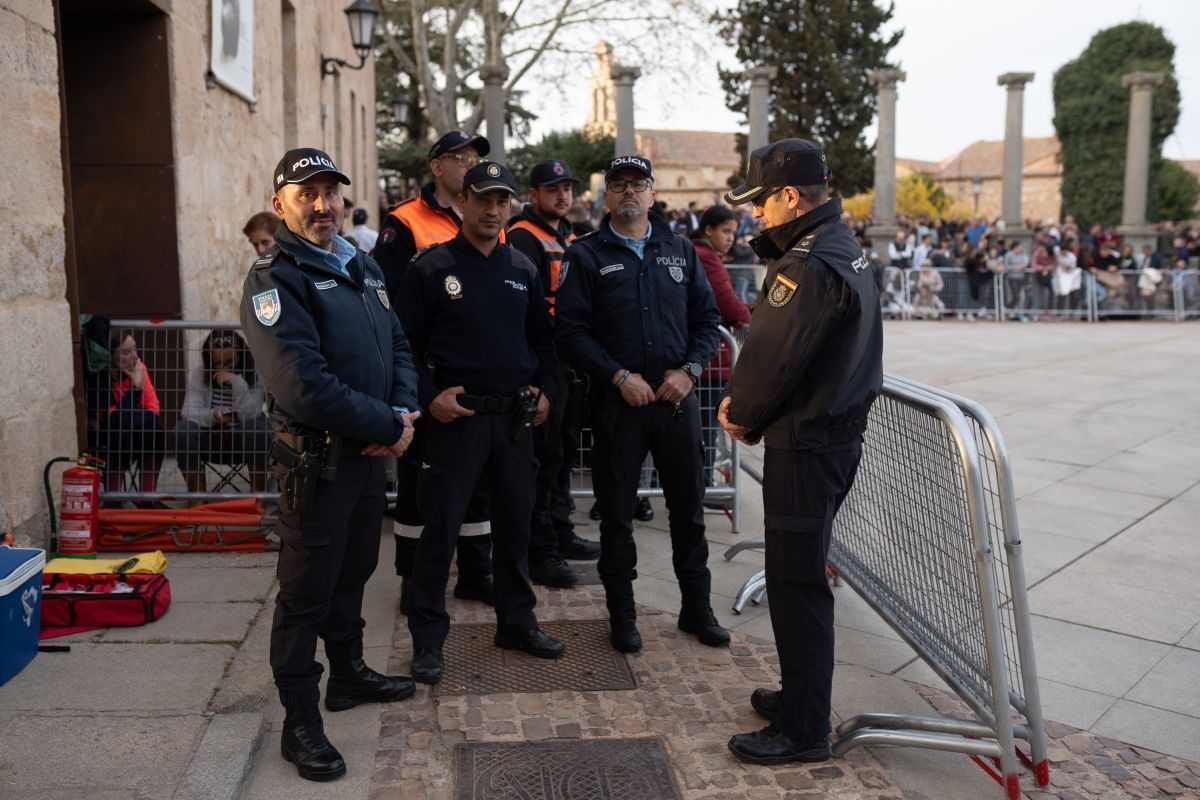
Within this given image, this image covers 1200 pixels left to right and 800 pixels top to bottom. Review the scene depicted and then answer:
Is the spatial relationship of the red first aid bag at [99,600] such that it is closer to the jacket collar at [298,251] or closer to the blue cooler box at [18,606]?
the blue cooler box at [18,606]

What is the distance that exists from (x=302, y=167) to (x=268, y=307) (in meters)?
0.50

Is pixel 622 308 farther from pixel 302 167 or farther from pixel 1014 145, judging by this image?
pixel 1014 145

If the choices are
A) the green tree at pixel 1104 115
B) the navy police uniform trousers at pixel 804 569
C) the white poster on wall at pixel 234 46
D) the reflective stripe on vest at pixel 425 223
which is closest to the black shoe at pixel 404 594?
the reflective stripe on vest at pixel 425 223

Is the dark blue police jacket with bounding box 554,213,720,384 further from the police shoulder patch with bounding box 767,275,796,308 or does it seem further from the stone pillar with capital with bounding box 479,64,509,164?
the stone pillar with capital with bounding box 479,64,509,164

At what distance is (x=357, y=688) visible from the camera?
407 centimetres

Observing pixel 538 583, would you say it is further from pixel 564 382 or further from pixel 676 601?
pixel 564 382

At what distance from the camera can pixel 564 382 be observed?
521cm

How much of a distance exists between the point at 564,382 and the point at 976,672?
2.36m

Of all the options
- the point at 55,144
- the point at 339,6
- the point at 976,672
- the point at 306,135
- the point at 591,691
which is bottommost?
the point at 591,691

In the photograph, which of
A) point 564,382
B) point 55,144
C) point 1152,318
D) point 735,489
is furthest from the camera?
point 1152,318

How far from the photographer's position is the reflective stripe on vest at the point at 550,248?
223 inches

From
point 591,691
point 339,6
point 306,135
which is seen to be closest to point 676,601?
point 591,691

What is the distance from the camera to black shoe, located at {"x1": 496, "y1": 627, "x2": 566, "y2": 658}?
4.55m

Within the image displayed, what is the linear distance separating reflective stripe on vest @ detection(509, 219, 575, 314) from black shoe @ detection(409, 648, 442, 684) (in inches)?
77.9
